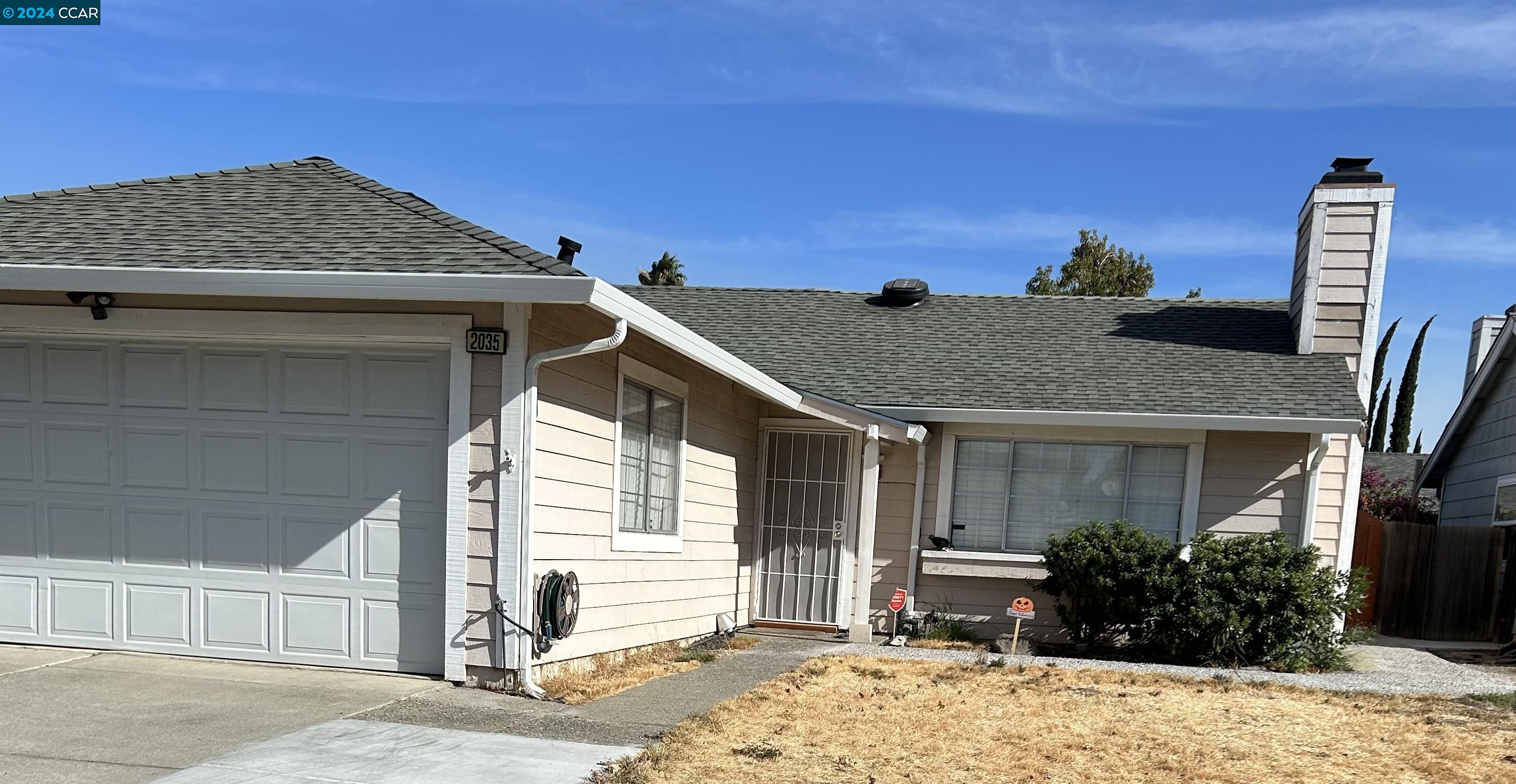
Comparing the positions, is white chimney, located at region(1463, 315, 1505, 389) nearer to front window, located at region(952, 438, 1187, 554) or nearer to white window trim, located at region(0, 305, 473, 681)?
front window, located at region(952, 438, 1187, 554)

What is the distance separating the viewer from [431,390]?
648 cm

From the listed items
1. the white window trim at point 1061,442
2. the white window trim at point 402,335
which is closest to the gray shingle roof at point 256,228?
the white window trim at point 402,335

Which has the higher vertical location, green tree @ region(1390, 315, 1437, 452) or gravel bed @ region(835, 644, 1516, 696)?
green tree @ region(1390, 315, 1437, 452)

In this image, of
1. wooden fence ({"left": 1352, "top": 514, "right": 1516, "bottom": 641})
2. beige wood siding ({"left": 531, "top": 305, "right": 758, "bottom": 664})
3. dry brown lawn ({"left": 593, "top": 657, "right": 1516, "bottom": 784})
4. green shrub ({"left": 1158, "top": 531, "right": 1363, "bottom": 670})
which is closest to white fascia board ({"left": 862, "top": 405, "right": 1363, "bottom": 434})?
green shrub ({"left": 1158, "top": 531, "right": 1363, "bottom": 670})

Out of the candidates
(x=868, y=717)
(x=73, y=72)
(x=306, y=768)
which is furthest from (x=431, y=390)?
(x=73, y=72)

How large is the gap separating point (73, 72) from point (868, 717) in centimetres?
1008

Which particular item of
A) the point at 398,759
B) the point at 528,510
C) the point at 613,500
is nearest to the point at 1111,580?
the point at 613,500

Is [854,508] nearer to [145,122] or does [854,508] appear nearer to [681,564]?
[681,564]

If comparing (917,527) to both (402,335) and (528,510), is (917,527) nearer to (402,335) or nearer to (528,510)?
(528,510)

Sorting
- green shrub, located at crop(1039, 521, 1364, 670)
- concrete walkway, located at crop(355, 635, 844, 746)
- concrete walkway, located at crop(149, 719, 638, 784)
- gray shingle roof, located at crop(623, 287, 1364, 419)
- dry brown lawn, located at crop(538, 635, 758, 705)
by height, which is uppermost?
gray shingle roof, located at crop(623, 287, 1364, 419)

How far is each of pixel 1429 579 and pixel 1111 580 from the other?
7731mm

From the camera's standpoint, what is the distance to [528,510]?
633 cm

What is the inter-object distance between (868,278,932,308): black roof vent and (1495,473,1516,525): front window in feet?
25.7

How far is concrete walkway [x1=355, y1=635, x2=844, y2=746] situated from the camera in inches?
215
